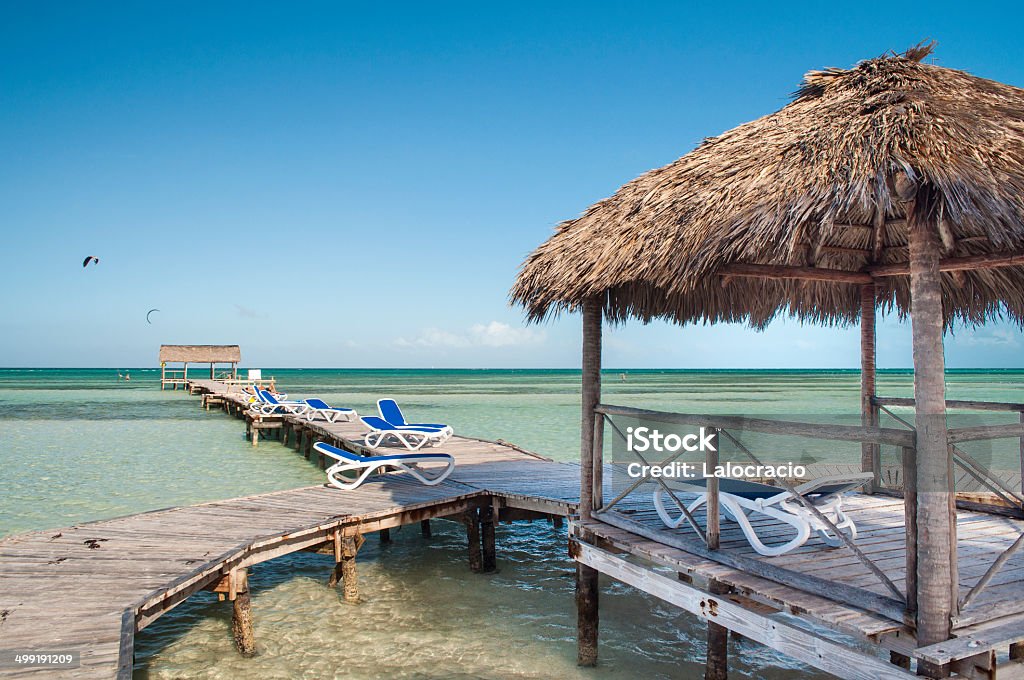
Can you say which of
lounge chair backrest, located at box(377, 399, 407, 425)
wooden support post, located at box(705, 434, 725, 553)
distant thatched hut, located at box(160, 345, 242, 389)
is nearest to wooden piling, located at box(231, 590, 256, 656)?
wooden support post, located at box(705, 434, 725, 553)

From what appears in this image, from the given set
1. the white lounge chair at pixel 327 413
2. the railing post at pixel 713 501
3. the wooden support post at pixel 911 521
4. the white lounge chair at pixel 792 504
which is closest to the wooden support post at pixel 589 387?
the white lounge chair at pixel 792 504

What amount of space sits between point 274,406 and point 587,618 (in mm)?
13840

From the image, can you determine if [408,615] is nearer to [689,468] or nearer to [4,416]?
[689,468]

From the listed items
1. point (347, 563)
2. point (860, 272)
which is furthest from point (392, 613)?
point (860, 272)

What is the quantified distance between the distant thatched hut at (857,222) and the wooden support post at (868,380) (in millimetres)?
32

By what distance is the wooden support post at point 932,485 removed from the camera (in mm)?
2756

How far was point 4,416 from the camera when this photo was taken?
24.1 metres

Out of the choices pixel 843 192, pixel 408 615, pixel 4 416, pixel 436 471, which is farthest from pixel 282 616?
pixel 4 416

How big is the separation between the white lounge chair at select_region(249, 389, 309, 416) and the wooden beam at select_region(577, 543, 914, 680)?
13259mm

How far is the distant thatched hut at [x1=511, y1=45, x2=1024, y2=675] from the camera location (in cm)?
280

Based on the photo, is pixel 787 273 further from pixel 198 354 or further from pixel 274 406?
pixel 198 354

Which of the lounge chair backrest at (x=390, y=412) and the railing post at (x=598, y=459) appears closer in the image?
the railing post at (x=598, y=459)

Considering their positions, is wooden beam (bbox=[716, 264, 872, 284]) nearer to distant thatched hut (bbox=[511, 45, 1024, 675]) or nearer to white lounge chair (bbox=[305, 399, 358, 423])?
distant thatched hut (bbox=[511, 45, 1024, 675])

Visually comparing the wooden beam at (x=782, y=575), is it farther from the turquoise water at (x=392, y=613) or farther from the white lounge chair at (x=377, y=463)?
the white lounge chair at (x=377, y=463)
